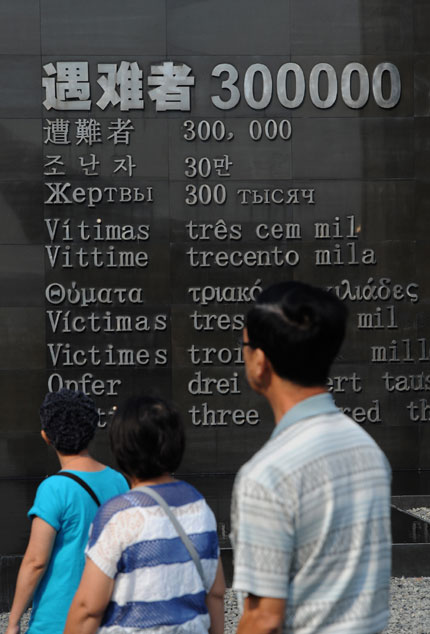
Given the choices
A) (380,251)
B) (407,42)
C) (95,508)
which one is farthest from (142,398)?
(407,42)

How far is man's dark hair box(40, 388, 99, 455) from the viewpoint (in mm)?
3059

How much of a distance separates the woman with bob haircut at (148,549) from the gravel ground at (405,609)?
313cm

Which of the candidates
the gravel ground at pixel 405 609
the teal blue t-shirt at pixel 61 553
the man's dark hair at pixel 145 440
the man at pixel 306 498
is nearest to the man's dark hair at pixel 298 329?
the man at pixel 306 498

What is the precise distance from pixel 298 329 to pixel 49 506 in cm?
129

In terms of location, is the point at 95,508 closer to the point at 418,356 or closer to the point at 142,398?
the point at 142,398

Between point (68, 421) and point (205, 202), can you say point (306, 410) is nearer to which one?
point (68, 421)

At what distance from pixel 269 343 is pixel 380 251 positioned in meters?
8.79

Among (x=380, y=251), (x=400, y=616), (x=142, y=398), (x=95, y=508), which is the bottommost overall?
(x=400, y=616)

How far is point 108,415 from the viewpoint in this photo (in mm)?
10375

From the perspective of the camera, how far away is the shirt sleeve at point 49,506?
9.43 ft

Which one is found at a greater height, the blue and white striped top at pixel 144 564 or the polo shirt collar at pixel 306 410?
the polo shirt collar at pixel 306 410

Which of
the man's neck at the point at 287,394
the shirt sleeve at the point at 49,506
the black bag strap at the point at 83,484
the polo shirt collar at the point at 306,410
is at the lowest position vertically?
the shirt sleeve at the point at 49,506

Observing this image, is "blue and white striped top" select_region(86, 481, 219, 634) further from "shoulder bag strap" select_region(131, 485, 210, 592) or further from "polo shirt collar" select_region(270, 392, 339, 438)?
"polo shirt collar" select_region(270, 392, 339, 438)

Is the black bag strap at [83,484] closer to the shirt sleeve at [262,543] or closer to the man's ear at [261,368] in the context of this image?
the man's ear at [261,368]
